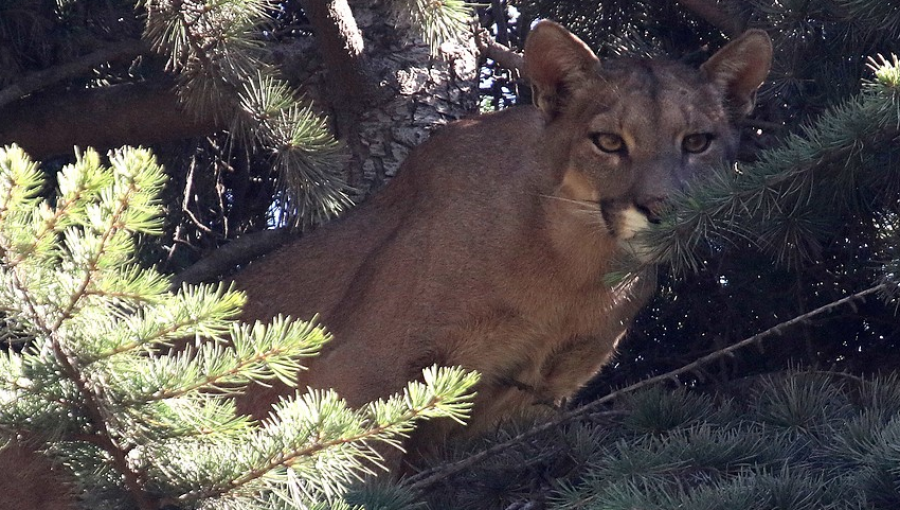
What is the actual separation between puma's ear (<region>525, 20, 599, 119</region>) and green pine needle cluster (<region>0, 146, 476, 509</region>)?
2986 mm

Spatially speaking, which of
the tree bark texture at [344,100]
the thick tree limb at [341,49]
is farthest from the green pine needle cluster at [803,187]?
the tree bark texture at [344,100]

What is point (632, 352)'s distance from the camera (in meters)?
6.21

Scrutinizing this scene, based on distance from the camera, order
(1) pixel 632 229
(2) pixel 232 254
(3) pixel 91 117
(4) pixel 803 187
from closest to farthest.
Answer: (4) pixel 803 187 < (1) pixel 632 229 < (3) pixel 91 117 < (2) pixel 232 254

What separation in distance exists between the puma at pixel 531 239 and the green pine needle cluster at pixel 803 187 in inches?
31.2

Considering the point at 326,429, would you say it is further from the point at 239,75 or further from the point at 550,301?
the point at 550,301

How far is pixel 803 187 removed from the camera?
365 cm

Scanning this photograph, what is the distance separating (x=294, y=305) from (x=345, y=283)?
30 centimetres

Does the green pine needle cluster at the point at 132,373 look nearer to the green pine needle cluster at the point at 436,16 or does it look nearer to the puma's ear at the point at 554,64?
the green pine needle cluster at the point at 436,16

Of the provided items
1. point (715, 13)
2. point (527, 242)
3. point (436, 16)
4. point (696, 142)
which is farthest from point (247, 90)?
point (715, 13)

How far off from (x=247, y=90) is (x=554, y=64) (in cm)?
169

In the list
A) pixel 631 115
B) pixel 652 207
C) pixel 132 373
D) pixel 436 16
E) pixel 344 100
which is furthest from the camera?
pixel 344 100

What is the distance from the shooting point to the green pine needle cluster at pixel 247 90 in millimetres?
4074

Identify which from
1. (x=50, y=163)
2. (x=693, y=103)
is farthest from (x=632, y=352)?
(x=50, y=163)

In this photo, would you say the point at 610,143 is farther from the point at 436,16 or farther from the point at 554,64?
the point at 436,16
